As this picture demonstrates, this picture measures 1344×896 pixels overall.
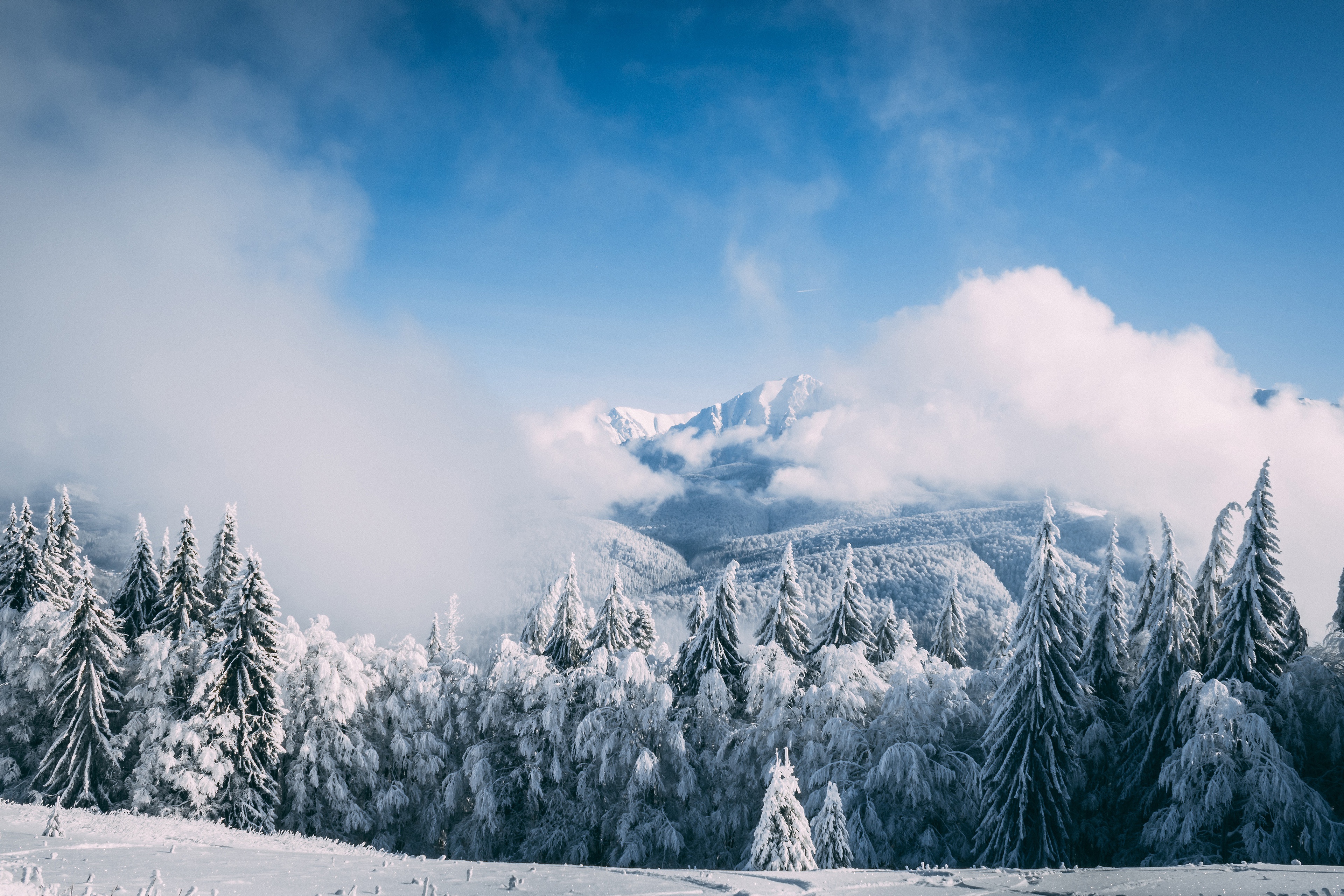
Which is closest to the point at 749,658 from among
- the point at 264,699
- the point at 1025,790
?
the point at 1025,790

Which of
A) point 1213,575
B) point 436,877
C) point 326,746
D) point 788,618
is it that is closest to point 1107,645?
point 1213,575

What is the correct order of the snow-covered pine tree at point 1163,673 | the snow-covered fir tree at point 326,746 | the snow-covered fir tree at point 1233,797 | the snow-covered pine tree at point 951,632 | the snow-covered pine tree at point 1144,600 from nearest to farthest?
the snow-covered fir tree at point 1233,797 < the snow-covered pine tree at point 1163,673 < the snow-covered pine tree at point 1144,600 < the snow-covered fir tree at point 326,746 < the snow-covered pine tree at point 951,632

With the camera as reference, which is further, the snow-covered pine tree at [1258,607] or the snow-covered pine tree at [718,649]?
the snow-covered pine tree at [718,649]

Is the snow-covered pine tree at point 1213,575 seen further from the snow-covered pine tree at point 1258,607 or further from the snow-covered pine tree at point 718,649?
the snow-covered pine tree at point 718,649

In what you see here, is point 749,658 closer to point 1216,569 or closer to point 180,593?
point 1216,569

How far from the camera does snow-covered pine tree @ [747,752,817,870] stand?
56.9 ft

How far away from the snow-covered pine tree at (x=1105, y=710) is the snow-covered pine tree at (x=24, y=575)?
48629 mm

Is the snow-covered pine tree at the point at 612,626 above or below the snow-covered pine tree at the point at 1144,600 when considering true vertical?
below

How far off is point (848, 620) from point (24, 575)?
1720 inches

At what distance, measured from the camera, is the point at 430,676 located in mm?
31828

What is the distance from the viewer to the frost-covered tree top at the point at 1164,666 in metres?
22.8

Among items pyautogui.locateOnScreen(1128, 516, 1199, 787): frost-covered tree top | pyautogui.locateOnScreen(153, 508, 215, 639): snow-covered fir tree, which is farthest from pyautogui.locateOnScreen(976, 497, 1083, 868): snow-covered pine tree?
pyautogui.locateOnScreen(153, 508, 215, 639): snow-covered fir tree

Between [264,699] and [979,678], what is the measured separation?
31777 mm

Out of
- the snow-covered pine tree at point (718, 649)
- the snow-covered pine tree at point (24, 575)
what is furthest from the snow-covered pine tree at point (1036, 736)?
the snow-covered pine tree at point (24, 575)
